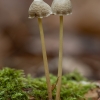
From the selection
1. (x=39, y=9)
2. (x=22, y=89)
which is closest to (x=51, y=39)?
(x=22, y=89)

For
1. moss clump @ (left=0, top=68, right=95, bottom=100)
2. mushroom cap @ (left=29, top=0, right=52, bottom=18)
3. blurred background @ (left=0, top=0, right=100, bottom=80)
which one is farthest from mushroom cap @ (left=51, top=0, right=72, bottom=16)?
blurred background @ (left=0, top=0, right=100, bottom=80)

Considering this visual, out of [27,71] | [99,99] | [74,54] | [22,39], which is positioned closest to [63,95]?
[99,99]

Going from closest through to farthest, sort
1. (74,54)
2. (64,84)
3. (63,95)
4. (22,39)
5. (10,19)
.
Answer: (63,95) → (64,84) → (74,54) → (22,39) → (10,19)

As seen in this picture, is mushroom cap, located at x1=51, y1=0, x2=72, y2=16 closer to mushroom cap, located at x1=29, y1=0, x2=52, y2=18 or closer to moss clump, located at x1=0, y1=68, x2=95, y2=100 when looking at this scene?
mushroom cap, located at x1=29, y1=0, x2=52, y2=18

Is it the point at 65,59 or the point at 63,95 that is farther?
the point at 65,59

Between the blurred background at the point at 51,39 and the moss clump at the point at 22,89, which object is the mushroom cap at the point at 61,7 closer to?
the moss clump at the point at 22,89

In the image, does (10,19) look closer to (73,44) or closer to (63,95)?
(73,44)

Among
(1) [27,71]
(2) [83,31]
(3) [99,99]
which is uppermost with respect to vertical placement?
(3) [99,99]

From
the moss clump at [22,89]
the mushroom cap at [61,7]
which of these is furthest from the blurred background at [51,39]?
the mushroom cap at [61,7]
